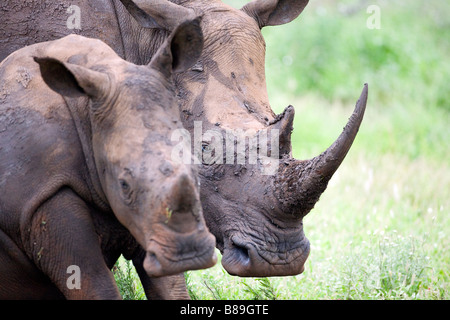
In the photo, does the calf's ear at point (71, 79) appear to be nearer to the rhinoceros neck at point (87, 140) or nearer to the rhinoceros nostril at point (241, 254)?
the rhinoceros neck at point (87, 140)

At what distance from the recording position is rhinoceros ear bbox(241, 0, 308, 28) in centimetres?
559

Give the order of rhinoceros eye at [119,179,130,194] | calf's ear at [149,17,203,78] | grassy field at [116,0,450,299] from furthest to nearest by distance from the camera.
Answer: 1. grassy field at [116,0,450,299]
2. calf's ear at [149,17,203,78]
3. rhinoceros eye at [119,179,130,194]

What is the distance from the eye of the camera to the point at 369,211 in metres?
8.05

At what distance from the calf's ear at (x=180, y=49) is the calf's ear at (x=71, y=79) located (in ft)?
0.99

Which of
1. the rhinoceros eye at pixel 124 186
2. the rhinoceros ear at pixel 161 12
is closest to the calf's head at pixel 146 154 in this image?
the rhinoceros eye at pixel 124 186

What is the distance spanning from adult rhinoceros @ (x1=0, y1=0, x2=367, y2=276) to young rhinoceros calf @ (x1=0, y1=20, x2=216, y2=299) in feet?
2.02

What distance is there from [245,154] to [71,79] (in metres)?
1.20

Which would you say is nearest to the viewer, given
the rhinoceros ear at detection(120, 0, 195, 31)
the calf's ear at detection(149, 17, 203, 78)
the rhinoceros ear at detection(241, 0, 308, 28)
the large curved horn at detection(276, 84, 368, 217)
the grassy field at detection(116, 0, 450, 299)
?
the calf's ear at detection(149, 17, 203, 78)

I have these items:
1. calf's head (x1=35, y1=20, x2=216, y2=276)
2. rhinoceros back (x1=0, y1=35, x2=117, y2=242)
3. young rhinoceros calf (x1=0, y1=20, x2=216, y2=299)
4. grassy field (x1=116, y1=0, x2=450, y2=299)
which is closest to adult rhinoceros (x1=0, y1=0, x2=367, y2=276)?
young rhinoceros calf (x1=0, y1=20, x2=216, y2=299)

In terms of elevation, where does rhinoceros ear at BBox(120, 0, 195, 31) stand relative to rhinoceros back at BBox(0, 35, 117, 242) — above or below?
above

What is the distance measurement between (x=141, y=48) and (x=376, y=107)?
24.4ft

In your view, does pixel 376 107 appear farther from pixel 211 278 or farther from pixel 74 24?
pixel 74 24

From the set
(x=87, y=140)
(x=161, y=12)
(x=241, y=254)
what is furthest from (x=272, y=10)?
(x=87, y=140)

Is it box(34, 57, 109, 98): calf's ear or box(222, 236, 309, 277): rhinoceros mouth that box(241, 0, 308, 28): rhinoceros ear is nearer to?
box(222, 236, 309, 277): rhinoceros mouth
